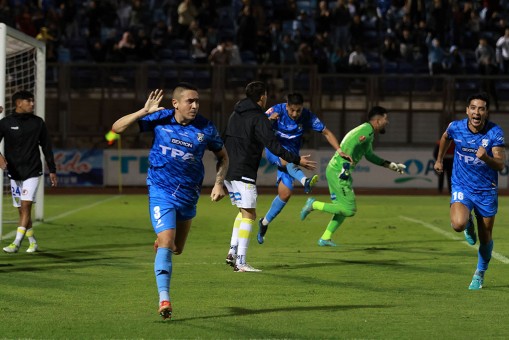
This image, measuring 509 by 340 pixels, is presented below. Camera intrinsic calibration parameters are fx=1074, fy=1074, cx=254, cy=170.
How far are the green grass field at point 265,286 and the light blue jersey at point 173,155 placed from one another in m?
1.09

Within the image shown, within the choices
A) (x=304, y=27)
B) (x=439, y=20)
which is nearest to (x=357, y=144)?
(x=304, y=27)

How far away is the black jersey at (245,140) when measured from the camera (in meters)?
12.9

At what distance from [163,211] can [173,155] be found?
0.51 m

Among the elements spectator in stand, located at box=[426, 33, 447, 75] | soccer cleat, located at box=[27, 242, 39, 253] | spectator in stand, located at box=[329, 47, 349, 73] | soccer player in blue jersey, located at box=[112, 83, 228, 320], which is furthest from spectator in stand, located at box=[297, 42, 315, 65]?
soccer player in blue jersey, located at box=[112, 83, 228, 320]

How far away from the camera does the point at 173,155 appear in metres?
9.38

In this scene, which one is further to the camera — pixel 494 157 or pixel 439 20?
pixel 439 20

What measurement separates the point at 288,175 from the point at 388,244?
187 cm

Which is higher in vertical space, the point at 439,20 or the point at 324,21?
the point at 439,20

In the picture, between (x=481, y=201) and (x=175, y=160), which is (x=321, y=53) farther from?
(x=175, y=160)

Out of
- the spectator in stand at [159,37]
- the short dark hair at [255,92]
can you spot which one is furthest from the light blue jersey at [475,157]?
the spectator in stand at [159,37]

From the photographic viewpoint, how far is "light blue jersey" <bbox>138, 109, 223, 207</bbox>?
938 centimetres

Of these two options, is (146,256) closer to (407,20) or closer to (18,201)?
(18,201)

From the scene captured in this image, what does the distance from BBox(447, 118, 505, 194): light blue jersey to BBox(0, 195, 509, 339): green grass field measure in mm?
1102

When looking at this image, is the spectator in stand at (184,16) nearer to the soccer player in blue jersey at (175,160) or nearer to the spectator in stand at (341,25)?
the spectator in stand at (341,25)
